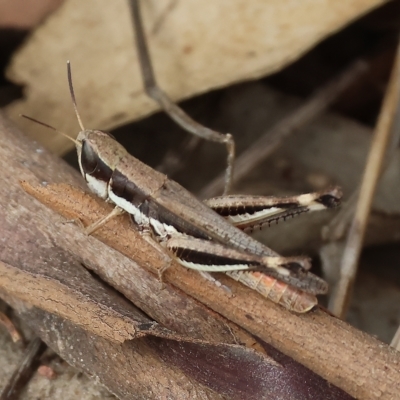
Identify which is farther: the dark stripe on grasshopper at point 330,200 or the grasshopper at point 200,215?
the dark stripe on grasshopper at point 330,200

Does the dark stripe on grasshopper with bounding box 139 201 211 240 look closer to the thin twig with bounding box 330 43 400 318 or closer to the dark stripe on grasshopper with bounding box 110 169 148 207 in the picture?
the dark stripe on grasshopper with bounding box 110 169 148 207

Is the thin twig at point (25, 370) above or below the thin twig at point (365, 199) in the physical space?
below

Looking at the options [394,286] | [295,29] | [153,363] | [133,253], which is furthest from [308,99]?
[153,363]

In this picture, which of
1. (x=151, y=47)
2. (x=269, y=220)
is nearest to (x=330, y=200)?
(x=269, y=220)

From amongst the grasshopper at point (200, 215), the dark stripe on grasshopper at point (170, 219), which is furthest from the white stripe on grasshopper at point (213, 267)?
the dark stripe on grasshopper at point (170, 219)

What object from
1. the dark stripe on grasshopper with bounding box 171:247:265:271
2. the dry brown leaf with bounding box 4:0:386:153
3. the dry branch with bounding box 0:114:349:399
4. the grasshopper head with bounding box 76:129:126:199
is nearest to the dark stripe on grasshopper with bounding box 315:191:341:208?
the dark stripe on grasshopper with bounding box 171:247:265:271

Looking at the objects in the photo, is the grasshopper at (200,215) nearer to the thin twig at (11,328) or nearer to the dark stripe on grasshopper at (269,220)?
the dark stripe on grasshopper at (269,220)
